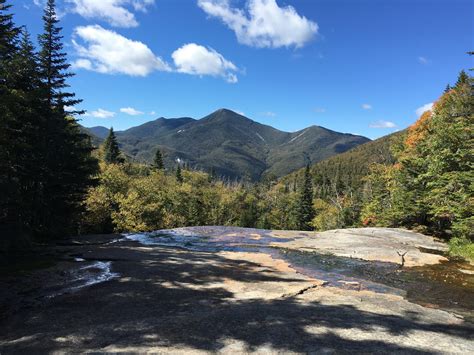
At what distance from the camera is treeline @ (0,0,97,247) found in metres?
18.9

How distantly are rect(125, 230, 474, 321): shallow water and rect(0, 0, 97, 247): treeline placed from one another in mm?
8068

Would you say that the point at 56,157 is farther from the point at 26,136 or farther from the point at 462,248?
the point at 462,248

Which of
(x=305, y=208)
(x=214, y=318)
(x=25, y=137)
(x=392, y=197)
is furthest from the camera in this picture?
(x=305, y=208)

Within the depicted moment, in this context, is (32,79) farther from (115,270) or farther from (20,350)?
(20,350)

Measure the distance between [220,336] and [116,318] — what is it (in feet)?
9.41

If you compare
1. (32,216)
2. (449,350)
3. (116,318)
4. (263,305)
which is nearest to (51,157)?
(32,216)

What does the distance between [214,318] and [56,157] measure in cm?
2107

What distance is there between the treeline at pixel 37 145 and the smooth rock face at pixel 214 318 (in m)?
8.67

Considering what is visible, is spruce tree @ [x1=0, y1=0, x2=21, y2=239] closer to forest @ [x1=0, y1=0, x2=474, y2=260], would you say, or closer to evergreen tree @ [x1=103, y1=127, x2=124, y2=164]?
forest @ [x1=0, y1=0, x2=474, y2=260]

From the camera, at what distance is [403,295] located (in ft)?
37.8

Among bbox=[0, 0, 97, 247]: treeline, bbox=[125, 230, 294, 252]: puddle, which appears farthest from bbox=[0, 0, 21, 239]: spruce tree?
bbox=[125, 230, 294, 252]: puddle

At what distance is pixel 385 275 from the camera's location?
48.7 ft

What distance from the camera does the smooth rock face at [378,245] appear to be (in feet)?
61.6

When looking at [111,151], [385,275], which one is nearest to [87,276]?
[385,275]
